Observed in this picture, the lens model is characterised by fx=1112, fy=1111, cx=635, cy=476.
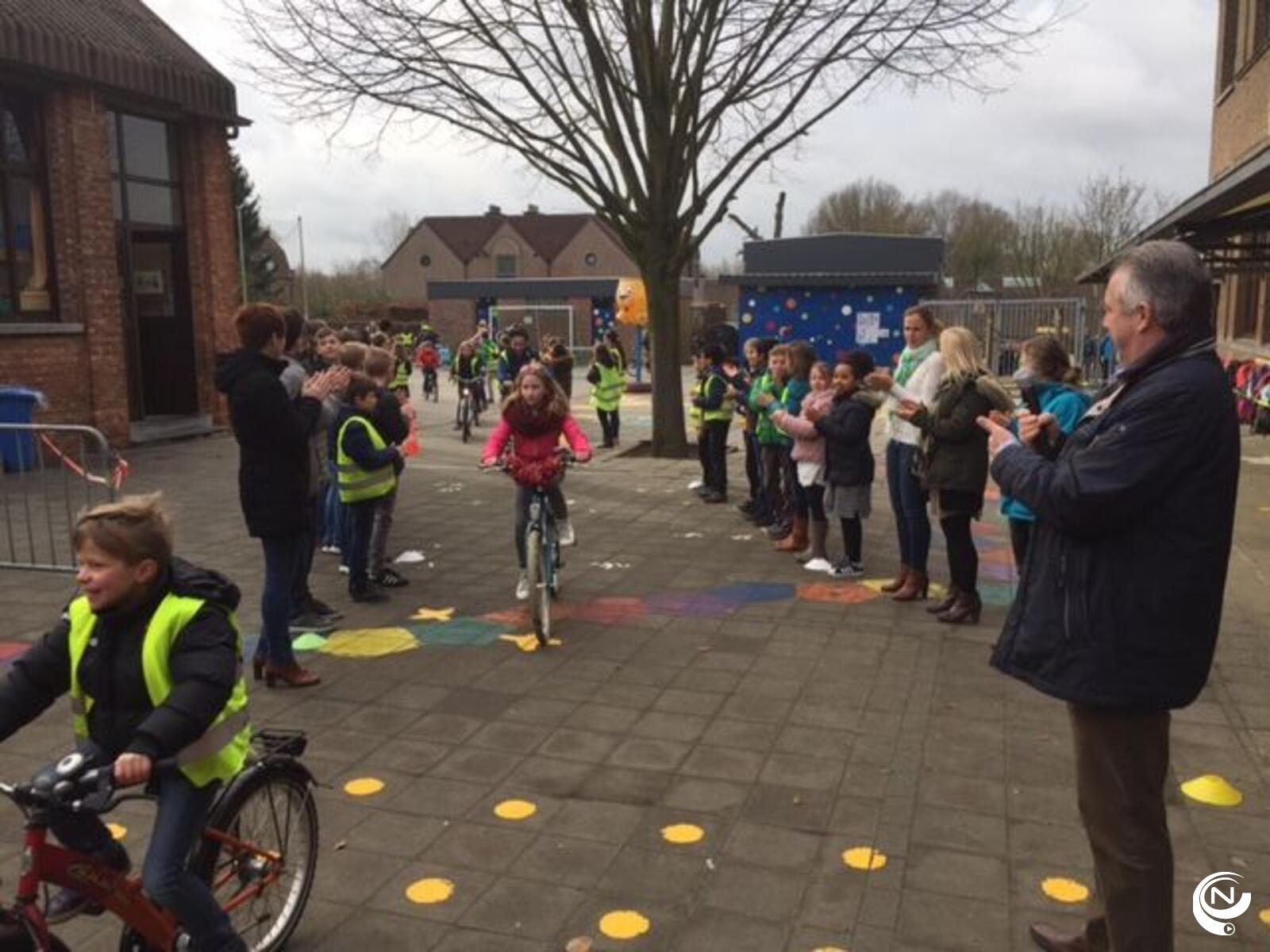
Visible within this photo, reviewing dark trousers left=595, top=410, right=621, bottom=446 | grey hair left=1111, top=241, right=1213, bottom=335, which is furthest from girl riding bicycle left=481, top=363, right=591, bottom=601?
dark trousers left=595, top=410, right=621, bottom=446

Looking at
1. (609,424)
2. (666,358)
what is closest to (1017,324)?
(609,424)

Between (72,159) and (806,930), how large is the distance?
13835 millimetres

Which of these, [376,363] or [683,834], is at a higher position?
[376,363]

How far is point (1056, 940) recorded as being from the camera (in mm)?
3238

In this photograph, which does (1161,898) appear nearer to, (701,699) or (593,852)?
(593,852)

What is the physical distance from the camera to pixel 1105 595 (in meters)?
2.74

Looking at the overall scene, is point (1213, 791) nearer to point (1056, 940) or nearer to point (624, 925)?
point (1056, 940)

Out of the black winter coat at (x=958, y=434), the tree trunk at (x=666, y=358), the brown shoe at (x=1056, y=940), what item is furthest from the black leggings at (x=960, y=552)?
the tree trunk at (x=666, y=358)

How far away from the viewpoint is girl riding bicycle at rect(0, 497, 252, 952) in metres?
2.64

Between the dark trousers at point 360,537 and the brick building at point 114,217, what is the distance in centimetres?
826

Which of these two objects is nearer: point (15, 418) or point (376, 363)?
point (376, 363)

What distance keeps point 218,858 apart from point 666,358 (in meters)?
12.7

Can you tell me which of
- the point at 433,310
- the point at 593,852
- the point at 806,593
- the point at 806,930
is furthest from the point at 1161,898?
the point at 433,310

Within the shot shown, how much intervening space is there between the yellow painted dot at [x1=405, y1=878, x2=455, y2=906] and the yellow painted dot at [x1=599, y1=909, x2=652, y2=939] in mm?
539
